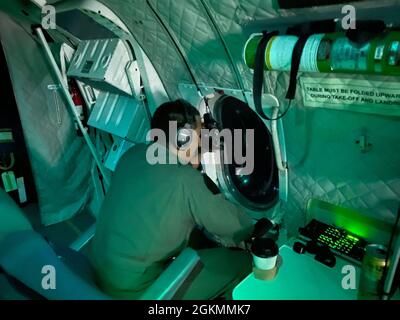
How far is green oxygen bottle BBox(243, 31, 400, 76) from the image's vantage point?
106 cm

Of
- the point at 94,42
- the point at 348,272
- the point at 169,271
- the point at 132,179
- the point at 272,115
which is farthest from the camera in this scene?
the point at 94,42

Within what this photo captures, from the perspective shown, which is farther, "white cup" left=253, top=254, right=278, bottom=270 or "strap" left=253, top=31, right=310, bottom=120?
"white cup" left=253, top=254, right=278, bottom=270

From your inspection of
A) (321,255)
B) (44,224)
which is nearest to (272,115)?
(321,255)

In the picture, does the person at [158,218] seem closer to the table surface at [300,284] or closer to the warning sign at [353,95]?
the table surface at [300,284]

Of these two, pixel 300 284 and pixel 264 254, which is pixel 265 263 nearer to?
pixel 264 254

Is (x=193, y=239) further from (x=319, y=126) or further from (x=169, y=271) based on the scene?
(x=319, y=126)

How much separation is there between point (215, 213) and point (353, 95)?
2.86ft

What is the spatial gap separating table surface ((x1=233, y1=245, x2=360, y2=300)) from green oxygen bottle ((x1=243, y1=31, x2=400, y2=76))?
3.20 ft

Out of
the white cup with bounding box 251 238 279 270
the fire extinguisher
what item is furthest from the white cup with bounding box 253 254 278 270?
the fire extinguisher

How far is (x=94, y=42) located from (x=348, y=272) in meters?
2.48

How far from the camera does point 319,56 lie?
124 centimetres

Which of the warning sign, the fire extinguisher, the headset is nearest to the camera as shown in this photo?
the warning sign

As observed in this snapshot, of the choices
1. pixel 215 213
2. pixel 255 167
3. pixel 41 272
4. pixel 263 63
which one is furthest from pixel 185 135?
pixel 255 167

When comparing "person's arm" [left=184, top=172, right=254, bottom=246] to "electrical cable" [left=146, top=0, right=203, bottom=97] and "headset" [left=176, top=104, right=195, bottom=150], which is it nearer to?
"headset" [left=176, top=104, right=195, bottom=150]
